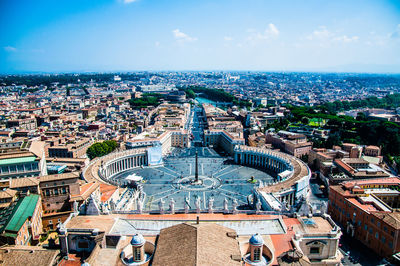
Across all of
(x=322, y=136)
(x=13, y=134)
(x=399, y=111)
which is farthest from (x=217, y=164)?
(x=399, y=111)

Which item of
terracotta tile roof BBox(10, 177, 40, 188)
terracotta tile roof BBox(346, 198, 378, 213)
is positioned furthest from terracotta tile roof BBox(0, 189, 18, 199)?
terracotta tile roof BBox(346, 198, 378, 213)

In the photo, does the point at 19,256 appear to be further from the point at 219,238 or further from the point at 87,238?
the point at 219,238

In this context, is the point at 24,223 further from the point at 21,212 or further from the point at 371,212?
the point at 371,212

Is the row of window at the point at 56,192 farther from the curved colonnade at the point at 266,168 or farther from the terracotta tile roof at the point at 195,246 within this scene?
the terracotta tile roof at the point at 195,246

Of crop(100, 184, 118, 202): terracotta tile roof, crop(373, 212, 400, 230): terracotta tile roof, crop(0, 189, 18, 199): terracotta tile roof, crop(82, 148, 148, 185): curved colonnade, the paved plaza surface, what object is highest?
crop(0, 189, 18, 199): terracotta tile roof

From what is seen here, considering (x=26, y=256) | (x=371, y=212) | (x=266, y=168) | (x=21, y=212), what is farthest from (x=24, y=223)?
(x=266, y=168)

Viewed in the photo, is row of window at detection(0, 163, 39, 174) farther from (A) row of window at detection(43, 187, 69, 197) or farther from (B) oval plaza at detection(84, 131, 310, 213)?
(A) row of window at detection(43, 187, 69, 197)
